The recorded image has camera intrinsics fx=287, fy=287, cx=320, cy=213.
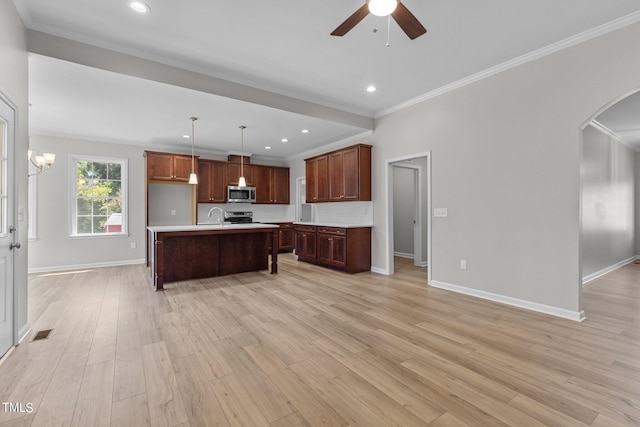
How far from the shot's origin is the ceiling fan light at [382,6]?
74.1 inches

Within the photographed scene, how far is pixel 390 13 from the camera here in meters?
2.01

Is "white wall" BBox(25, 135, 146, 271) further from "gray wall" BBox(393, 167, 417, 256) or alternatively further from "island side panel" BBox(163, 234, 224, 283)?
"gray wall" BBox(393, 167, 417, 256)

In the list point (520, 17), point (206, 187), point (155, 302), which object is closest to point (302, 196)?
point (206, 187)

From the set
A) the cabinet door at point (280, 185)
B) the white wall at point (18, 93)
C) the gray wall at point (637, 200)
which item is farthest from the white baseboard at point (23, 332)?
the gray wall at point (637, 200)

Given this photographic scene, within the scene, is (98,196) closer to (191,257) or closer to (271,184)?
(191,257)

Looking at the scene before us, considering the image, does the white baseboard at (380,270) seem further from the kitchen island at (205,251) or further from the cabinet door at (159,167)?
the cabinet door at (159,167)

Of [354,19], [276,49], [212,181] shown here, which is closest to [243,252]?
[212,181]

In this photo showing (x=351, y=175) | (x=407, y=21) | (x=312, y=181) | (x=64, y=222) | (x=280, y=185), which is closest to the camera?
(x=407, y=21)

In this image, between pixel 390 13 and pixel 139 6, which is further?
pixel 139 6

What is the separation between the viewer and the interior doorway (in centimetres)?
486

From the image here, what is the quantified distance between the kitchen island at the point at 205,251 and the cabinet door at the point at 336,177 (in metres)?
1.48

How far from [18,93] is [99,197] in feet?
13.6

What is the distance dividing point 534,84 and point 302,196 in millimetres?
5784

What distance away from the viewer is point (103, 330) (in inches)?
111
